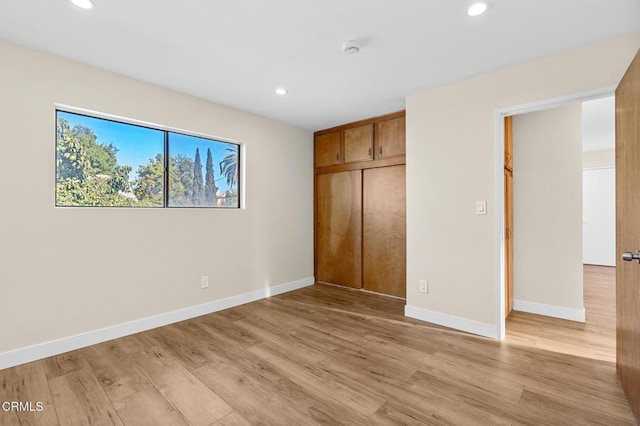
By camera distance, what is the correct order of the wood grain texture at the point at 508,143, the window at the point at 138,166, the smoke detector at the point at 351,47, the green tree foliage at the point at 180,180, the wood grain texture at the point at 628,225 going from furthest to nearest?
the green tree foliage at the point at 180,180 → the wood grain texture at the point at 508,143 → the window at the point at 138,166 → the smoke detector at the point at 351,47 → the wood grain texture at the point at 628,225

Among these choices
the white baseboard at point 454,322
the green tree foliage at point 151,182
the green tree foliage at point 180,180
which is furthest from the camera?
the green tree foliage at point 180,180

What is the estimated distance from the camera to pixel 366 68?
2570 millimetres

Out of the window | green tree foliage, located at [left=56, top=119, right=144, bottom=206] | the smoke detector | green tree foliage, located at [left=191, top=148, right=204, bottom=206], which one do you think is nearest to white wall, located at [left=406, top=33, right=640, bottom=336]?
the smoke detector

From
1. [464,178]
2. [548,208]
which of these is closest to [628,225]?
[464,178]

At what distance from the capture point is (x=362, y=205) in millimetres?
4180

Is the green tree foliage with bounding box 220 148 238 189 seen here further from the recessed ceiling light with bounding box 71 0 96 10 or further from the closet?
the recessed ceiling light with bounding box 71 0 96 10

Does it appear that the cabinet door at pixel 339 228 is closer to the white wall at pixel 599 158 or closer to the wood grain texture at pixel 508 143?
the wood grain texture at pixel 508 143

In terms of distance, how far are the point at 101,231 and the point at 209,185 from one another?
1197 millimetres

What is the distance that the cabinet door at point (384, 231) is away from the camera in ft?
12.4

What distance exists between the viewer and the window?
2.53 meters

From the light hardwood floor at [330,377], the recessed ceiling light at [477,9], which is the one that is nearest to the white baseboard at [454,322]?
the light hardwood floor at [330,377]

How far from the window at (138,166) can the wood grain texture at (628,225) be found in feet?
11.5

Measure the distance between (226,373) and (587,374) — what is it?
2502 mm

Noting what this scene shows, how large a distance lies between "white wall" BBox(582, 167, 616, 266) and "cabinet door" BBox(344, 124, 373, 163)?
5336 mm
